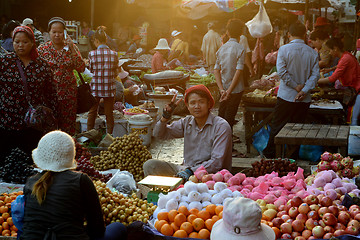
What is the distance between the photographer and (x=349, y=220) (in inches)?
122

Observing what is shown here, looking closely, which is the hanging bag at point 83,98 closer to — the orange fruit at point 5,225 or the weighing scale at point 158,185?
the weighing scale at point 158,185

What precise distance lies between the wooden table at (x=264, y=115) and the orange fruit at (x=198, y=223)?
4445 mm

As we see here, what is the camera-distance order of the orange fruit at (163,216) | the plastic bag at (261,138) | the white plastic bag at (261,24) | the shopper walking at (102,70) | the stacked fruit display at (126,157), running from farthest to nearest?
the white plastic bag at (261,24)
the shopper walking at (102,70)
the plastic bag at (261,138)
the stacked fruit display at (126,157)
the orange fruit at (163,216)

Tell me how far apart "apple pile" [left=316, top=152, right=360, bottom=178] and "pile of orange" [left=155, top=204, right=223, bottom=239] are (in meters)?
1.47

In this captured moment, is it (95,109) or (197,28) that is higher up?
(197,28)

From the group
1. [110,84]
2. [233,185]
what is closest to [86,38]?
[110,84]

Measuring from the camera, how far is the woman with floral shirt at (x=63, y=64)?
5852 millimetres

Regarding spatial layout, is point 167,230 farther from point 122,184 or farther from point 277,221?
point 122,184

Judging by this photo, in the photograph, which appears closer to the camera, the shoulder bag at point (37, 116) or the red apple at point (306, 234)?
the red apple at point (306, 234)

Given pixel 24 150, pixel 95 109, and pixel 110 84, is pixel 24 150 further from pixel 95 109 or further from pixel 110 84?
pixel 110 84

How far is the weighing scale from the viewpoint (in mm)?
3691

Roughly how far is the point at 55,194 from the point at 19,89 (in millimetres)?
2346

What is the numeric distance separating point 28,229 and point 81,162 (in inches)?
74.2

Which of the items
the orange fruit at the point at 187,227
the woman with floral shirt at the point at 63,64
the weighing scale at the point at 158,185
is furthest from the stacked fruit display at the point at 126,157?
the orange fruit at the point at 187,227
